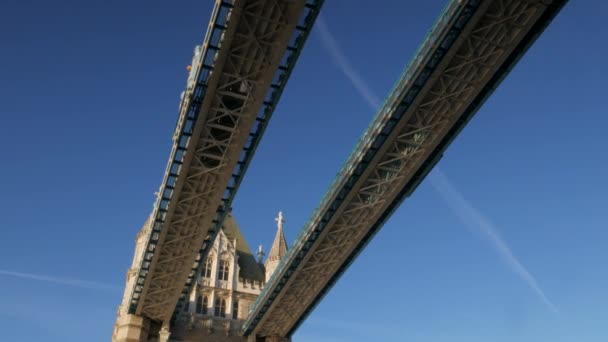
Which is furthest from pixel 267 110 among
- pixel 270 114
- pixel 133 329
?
pixel 133 329

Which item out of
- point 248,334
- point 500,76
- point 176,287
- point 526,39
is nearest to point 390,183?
point 500,76

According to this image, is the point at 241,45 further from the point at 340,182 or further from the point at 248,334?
the point at 248,334

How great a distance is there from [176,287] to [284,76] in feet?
84.8

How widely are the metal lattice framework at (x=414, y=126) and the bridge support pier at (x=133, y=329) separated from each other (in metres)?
12.0

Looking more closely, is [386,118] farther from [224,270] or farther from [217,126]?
[224,270]

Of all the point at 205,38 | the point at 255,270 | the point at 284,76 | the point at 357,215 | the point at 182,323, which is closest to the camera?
the point at 205,38

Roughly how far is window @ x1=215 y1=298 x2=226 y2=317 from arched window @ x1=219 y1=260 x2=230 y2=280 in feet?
10.5

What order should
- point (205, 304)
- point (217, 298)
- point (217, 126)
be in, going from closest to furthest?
point (217, 126) → point (205, 304) → point (217, 298)

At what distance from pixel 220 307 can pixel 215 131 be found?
3256cm

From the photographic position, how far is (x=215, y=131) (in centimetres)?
3606

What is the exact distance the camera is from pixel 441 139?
36812 millimetres

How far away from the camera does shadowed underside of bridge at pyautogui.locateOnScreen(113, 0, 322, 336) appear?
28.8 metres

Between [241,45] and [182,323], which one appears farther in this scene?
[182,323]

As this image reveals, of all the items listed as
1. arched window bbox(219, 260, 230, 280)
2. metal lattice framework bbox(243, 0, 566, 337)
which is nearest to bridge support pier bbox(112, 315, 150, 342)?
metal lattice framework bbox(243, 0, 566, 337)
